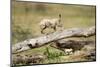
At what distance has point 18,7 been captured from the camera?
2537mm

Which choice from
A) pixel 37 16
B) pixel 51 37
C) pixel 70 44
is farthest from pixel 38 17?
pixel 70 44

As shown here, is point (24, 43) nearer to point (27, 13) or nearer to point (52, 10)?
point (27, 13)

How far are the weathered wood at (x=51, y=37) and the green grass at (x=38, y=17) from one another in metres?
0.05

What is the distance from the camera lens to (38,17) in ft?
8.64

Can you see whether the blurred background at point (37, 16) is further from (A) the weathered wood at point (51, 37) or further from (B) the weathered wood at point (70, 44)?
(B) the weathered wood at point (70, 44)

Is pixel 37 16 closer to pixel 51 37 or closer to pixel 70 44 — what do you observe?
pixel 51 37

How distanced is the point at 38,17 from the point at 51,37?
0.33m

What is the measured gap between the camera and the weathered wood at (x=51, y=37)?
2.55m

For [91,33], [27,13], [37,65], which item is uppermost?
[27,13]

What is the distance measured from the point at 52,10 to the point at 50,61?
701 millimetres

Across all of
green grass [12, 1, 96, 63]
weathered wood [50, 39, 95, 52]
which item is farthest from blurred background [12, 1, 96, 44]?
weathered wood [50, 39, 95, 52]

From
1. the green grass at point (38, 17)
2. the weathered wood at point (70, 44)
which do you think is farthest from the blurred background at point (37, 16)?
the weathered wood at point (70, 44)

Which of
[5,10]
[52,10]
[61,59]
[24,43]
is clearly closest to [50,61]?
[61,59]

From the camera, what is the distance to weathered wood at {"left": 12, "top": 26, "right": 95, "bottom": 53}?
2553mm
